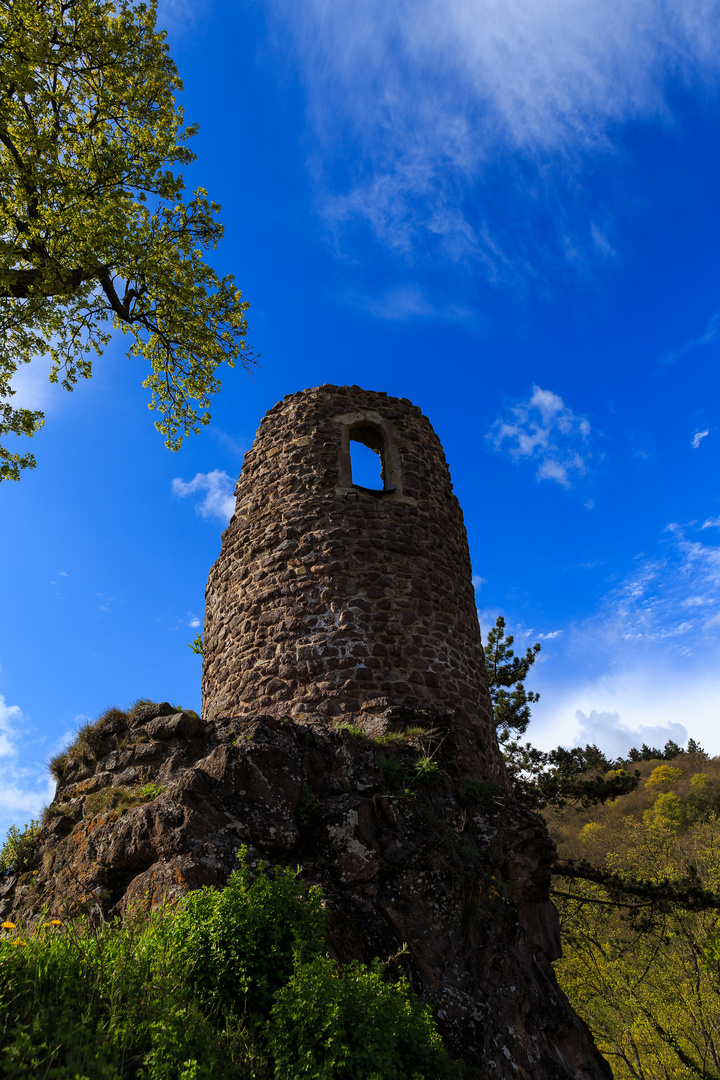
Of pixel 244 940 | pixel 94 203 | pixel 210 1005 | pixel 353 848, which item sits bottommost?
pixel 210 1005

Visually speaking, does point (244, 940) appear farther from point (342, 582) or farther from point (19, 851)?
point (342, 582)

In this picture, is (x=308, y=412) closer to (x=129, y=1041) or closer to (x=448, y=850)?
(x=448, y=850)

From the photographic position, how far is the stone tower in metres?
7.45

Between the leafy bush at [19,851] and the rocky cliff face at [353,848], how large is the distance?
102 millimetres

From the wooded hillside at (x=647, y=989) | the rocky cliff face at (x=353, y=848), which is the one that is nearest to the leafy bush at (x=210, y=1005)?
the rocky cliff face at (x=353, y=848)

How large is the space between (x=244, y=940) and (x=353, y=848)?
1.90m

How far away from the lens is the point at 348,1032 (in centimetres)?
291

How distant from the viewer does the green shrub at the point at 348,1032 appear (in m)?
2.76

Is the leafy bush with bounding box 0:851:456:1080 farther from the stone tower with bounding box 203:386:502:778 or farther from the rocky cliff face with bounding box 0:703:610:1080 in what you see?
the stone tower with bounding box 203:386:502:778

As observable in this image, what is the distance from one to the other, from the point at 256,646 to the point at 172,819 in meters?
3.36

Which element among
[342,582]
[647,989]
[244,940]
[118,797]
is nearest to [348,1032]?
[244,940]

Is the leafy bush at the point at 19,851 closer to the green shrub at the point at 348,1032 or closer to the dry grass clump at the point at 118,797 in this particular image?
the dry grass clump at the point at 118,797

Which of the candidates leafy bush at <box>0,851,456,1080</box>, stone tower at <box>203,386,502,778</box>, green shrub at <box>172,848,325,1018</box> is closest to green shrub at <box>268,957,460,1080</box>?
leafy bush at <box>0,851,456,1080</box>

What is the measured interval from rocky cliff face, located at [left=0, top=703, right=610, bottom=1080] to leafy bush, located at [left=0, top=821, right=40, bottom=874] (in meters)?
0.10
